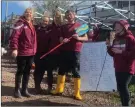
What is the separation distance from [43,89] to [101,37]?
2792mm

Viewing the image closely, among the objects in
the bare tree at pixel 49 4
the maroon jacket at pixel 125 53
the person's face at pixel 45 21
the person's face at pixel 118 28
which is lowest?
the maroon jacket at pixel 125 53

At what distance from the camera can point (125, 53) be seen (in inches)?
227

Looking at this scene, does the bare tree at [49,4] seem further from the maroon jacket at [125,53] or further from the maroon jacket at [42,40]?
the maroon jacket at [125,53]

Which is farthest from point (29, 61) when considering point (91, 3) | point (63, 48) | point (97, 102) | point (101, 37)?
point (91, 3)

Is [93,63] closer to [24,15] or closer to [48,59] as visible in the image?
[48,59]

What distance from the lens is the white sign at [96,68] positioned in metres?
7.62

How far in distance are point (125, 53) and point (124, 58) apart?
0.11 metres

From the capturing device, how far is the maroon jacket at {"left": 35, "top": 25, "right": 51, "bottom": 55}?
7.51 m

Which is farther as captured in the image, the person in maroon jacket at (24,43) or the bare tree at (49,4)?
the bare tree at (49,4)

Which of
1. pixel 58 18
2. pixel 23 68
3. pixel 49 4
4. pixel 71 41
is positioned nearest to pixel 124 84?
pixel 71 41

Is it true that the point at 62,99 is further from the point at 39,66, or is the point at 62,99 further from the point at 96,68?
the point at 96,68

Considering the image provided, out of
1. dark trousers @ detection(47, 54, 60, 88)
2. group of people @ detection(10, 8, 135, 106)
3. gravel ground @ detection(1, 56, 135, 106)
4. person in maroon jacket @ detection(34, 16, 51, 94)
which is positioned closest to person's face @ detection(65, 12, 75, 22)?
group of people @ detection(10, 8, 135, 106)

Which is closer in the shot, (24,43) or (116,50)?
(116,50)

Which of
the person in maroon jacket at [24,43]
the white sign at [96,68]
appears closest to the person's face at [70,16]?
the person in maroon jacket at [24,43]
